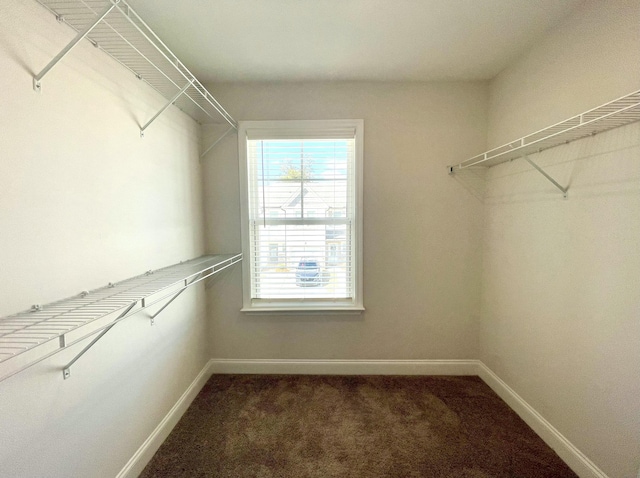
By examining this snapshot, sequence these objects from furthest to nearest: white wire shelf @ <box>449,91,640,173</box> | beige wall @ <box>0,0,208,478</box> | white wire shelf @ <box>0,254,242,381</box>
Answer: white wire shelf @ <box>449,91,640,173</box>, beige wall @ <box>0,0,208,478</box>, white wire shelf @ <box>0,254,242,381</box>

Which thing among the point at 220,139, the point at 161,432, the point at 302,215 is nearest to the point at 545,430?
the point at 302,215

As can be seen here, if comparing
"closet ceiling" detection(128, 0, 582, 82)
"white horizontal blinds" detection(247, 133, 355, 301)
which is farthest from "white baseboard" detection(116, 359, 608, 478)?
"closet ceiling" detection(128, 0, 582, 82)

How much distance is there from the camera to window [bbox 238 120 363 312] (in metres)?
2.04

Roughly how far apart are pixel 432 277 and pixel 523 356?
75 centimetres

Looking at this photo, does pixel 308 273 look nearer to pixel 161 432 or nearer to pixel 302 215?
pixel 302 215

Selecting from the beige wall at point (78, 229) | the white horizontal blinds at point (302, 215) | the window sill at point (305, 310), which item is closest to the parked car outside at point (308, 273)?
the white horizontal blinds at point (302, 215)

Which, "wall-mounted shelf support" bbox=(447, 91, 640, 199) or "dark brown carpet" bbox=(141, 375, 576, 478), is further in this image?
"dark brown carpet" bbox=(141, 375, 576, 478)

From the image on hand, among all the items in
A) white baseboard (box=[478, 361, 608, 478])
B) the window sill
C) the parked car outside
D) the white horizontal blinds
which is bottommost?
white baseboard (box=[478, 361, 608, 478])

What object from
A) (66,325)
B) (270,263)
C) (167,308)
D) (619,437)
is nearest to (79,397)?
(66,325)

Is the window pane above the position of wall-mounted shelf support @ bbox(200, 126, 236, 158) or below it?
below

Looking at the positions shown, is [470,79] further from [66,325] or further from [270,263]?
[66,325]

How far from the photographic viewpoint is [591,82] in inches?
48.9

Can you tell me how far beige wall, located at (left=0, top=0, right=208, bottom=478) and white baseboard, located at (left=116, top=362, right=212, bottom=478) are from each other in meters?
0.05

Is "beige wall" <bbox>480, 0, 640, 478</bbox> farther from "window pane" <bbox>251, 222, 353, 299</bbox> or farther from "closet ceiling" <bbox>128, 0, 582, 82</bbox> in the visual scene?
"window pane" <bbox>251, 222, 353, 299</bbox>
